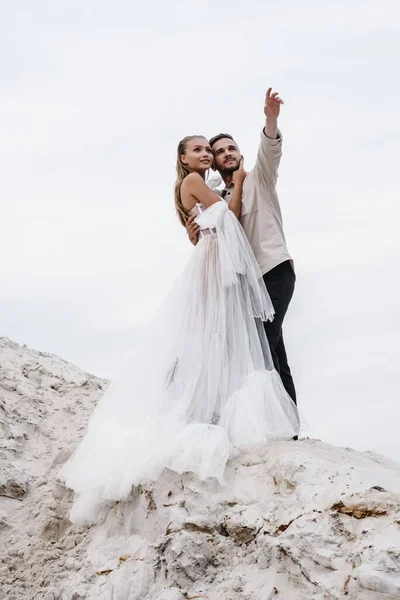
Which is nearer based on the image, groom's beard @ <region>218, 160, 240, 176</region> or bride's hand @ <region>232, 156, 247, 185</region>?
bride's hand @ <region>232, 156, 247, 185</region>

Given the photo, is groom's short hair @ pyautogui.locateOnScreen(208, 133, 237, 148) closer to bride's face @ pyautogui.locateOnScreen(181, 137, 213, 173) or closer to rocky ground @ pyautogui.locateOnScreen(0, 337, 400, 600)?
bride's face @ pyautogui.locateOnScreen(181, 137, 213, 173)

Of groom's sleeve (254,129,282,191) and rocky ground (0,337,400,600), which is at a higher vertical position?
groom's sleeve (254,129,282,191)

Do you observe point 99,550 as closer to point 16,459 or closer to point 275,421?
point 275,421

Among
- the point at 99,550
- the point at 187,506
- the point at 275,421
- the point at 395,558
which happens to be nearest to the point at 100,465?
the point at 99,550

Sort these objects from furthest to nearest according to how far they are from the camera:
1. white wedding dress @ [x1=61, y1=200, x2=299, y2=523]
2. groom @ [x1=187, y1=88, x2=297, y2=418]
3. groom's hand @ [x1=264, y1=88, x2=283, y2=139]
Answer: groom @ [x1=187, y1=88, x2=297, y2=418] < groom's hand @ [x1=264, y1=88, x2=283, y2=139] < white wedding dress @ [x1=61, y1=200, x2=299, y2=523]

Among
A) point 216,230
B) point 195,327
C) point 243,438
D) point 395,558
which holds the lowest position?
point 395,558

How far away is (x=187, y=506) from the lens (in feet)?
13.3

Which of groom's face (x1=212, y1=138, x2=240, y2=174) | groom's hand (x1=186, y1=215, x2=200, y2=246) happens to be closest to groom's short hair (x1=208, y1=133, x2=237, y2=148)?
groom's face (x1=212, y1=138, x2=240, y2=174)

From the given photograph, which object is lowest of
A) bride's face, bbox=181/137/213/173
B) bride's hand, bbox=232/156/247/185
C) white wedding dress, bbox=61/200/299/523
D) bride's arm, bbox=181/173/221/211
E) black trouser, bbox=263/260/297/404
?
white wedding dress, bbox=61/200/299/523

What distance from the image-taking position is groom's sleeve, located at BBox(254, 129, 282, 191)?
475 centimetres

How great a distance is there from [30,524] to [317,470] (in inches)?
87.6

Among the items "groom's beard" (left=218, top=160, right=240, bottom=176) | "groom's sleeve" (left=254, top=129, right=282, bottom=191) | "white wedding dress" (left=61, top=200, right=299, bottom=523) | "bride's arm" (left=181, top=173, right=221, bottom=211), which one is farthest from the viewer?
"groom's beard" (left=218, top=160, right=240, bottom=176)

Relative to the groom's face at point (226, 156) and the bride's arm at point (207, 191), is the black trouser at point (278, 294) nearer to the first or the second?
the bride's arm at point (207, 191)

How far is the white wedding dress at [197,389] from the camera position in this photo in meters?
4.41
